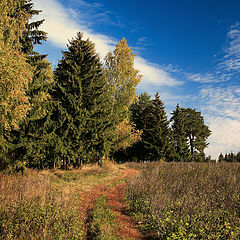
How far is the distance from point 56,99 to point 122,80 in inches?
349

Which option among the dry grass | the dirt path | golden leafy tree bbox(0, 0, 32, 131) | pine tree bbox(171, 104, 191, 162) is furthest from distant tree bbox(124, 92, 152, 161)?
the dry grass

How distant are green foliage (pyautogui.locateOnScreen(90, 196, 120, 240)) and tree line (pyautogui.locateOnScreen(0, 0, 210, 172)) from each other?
5.91 m

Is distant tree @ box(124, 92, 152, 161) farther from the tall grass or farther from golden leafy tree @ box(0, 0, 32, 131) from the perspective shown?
golden leafy tree @ box(0, 0, 32, 131)

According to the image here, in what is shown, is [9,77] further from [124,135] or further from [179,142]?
[179,142]

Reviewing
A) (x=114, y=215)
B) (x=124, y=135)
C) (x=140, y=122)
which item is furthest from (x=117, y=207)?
(x=140, y=122)

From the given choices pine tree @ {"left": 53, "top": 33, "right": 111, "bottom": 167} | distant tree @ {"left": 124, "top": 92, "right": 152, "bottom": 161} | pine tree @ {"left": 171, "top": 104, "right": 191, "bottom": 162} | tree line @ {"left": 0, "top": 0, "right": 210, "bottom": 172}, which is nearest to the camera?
tree line @ {"left": 0, "top": 0, "right": 210, "bottom": 172}

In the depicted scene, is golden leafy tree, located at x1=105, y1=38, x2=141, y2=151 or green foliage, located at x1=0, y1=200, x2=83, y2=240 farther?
golden leafy tree, located at x1=105, y1=38, x2=141, y2=151

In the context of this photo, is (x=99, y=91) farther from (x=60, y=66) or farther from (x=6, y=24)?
(x=6, y=24)

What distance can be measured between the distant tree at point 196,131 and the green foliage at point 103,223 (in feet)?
116

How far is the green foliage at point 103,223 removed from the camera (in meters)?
5.15

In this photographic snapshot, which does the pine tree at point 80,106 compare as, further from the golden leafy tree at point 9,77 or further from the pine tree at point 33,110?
the golden leafy tree at point 9,77

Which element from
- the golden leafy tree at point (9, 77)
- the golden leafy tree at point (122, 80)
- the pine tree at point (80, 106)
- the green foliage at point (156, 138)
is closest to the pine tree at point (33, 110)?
the pine tree at point (80, 106)

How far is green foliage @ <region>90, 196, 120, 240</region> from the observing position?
515 cm

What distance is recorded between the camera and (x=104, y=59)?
73.3 ft
